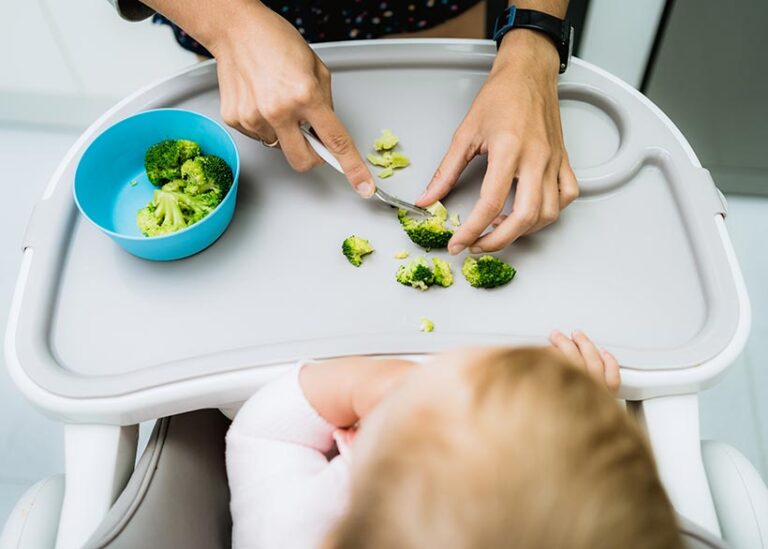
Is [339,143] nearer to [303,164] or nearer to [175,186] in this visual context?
[303,164]

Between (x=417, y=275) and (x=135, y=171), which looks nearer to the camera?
(x=417, y=275)

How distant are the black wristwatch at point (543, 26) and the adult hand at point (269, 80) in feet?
0.81

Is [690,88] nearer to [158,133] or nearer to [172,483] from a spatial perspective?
[158,133]

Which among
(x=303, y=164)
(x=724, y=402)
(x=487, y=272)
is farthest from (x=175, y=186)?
(x=724, y=402)

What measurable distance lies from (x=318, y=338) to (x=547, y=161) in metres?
0.30

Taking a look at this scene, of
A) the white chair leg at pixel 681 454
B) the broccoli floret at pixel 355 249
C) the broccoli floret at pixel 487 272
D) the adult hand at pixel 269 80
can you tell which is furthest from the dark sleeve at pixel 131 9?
the white chair leg at pixel 681 454

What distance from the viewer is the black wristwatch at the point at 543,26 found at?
0.78 meters

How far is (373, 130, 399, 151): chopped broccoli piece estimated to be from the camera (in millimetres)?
774

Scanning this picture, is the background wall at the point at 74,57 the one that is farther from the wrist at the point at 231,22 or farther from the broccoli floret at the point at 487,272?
the broccoli floret at the point at 487,272

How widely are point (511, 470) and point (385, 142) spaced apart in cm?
47

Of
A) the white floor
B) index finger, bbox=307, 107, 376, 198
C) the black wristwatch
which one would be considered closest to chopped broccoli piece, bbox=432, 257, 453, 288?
index finger, bbox=307, 107, 376, 198

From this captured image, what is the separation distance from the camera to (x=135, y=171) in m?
0.77

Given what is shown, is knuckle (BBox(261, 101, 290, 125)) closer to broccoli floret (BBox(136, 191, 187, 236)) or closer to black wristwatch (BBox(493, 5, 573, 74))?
broccoli floret (BBox(136, 191, 187, 236))

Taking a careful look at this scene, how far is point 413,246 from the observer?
715mm
